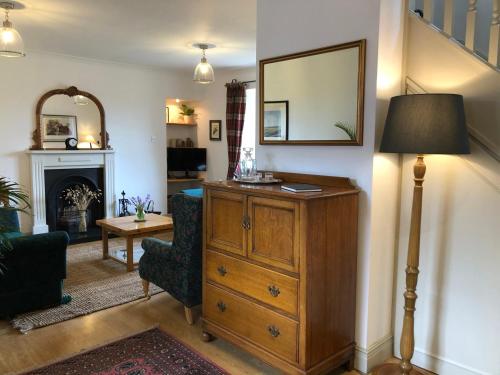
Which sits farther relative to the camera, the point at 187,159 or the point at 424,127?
the point at 187,159

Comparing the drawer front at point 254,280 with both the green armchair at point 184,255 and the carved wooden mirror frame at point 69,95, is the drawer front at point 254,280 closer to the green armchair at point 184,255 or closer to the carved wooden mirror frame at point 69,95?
the green armchair at point 184,255

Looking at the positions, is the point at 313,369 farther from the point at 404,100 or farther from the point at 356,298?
the point at 404,100

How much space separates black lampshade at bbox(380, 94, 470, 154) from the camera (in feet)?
6.13

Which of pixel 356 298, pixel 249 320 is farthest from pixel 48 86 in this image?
pixel 356 298

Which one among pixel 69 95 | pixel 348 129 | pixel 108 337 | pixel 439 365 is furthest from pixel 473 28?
pixel 69 95

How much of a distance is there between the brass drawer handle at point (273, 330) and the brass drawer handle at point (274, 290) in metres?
0.19

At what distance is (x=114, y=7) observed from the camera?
3.37 meters

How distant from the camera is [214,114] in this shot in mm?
6660

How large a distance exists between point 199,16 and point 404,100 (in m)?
2.36

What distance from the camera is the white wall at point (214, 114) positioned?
6453 mm

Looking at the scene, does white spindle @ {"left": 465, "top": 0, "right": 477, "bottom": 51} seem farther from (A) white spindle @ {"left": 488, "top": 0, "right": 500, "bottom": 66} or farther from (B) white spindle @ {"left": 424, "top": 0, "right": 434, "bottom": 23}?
(B) white spindle @ {"left": 424, "top": 0, "right": 434, "bottom": 23}

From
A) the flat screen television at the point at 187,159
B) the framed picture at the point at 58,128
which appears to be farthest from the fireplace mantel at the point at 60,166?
the flat screen television at the point at 187,159

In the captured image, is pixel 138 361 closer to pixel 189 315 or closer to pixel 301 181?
pixel 189 315

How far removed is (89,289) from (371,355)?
8.45 ft
